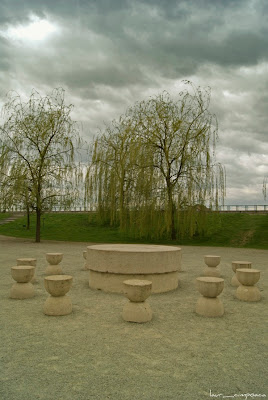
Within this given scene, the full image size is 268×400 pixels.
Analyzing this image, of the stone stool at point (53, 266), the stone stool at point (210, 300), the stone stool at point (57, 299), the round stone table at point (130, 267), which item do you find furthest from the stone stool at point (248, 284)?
the stone stool at point (53, 266)

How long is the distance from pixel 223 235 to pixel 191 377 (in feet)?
61.3

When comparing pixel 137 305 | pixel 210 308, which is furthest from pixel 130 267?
pixel 210 308

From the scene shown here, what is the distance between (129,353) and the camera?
3.92 m

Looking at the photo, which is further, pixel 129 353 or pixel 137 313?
pixel 137 313

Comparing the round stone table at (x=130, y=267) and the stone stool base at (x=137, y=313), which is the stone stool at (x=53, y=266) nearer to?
the round stone table at (x=130, y=267)

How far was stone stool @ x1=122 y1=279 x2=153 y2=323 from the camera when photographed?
16.8 ft

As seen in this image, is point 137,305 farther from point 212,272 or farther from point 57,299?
point 212,272

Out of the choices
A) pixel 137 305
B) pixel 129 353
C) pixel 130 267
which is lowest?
pixel 129 353

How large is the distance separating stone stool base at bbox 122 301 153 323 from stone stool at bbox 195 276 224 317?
94 centimetres

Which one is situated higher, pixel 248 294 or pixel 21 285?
pixel 21 285

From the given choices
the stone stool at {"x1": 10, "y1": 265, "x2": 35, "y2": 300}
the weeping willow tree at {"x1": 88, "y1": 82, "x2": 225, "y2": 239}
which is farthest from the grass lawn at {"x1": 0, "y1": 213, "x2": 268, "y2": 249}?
the stone stool at {"x1": 10, "y1": 265, "x2": 35, "y2": 300}

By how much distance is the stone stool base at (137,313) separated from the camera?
5113 mm

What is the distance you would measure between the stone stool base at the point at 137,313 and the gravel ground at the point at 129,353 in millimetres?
119

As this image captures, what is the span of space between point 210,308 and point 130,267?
83.7 inches
